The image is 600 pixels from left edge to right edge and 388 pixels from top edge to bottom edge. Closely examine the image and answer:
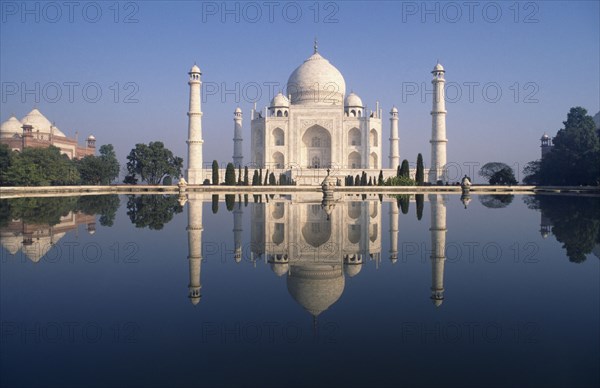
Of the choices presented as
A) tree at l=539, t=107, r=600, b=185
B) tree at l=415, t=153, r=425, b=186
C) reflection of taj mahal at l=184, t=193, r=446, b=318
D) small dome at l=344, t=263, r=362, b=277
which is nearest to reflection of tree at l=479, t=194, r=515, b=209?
reflection of taj mahal at l=184, t=193, r=446, b=318

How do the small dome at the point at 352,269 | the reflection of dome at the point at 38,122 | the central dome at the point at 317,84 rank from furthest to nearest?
the reflection of dome at the point at 38,122
the central dome at the point at 317,84
the small dome at the point at 352,269

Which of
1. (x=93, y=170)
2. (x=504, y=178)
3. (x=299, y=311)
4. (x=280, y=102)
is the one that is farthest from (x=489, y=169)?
(x=299, y=311)

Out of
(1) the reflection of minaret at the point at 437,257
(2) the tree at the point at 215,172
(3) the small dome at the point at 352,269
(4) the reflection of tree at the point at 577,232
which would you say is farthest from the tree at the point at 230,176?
(3) the small dome at the point at 352,269

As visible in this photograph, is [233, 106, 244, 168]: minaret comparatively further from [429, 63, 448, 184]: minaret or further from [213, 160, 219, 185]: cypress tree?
[429, 63, 448, 184]: minaret

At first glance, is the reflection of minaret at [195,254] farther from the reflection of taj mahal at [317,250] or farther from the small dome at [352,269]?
the small dome at [352,269]

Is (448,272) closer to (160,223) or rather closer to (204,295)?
(204,295)

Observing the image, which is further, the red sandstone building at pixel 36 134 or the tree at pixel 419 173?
the red sandstone building at pixel 36 134

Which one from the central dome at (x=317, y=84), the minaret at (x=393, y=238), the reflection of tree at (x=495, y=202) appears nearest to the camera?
the minaret at (x=393, y=238)
